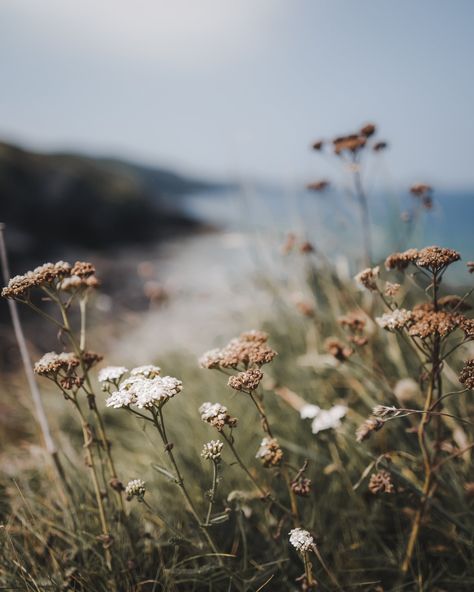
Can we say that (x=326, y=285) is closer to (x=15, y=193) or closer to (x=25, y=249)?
(x=25, y=249)

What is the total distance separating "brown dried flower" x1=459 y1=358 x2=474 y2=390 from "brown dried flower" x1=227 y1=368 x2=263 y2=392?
0.62 metres

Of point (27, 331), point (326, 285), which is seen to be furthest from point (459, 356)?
point (27, 331)

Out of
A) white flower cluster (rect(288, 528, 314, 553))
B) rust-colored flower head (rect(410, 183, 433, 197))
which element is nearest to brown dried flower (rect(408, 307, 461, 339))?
white flower cluster (rect(288, 528, 314, 553))

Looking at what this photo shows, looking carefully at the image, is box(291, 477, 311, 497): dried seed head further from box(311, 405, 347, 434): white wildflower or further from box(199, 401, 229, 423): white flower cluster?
box(311, 405, 347, 434): white wildflower

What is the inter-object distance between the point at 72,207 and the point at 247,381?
16.6 metres

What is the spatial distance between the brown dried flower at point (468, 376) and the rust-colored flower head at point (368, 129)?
53.7 inches

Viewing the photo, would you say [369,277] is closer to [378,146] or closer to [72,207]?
[378,146]

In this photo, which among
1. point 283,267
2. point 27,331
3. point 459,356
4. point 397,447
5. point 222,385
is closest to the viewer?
point 397,447

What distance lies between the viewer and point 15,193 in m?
15.0

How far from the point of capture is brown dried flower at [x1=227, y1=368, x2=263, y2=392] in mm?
1265

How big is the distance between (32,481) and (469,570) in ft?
9.37

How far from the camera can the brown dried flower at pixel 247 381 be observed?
4.15ft

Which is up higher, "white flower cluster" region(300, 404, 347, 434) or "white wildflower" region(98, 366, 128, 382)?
"white wildflower" region(98, 366, 128, 382)

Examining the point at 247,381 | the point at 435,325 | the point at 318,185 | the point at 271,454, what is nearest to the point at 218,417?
the point at 247,381
